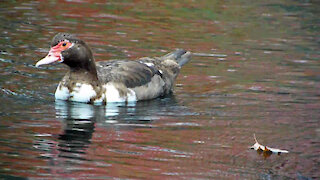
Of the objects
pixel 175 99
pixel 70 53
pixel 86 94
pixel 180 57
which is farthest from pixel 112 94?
pixel 180 57

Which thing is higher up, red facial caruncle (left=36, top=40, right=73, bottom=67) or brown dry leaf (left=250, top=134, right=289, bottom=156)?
red facial caruncle (left=36, top=40, right=73, bottom=67)

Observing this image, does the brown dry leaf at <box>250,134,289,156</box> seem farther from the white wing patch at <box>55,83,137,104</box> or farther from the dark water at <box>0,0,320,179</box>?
the white wing patch at <box>55,83,137,104</box>

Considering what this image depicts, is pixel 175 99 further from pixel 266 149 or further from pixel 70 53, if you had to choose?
pixel 266 149

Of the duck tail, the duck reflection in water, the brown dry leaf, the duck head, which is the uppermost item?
the duck head

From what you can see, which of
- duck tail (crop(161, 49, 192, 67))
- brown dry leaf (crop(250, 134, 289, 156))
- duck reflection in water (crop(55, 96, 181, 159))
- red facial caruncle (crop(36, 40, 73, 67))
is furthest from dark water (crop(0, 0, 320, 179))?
red facial caruncle (crop(36, 40, 73, 67))

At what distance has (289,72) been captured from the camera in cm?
1399

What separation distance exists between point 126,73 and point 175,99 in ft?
2.64

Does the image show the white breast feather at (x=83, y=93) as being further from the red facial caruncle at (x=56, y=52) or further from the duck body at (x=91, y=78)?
the red facial caruncle at (x=56, y=52)

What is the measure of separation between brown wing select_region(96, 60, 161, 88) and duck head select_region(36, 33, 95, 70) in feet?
0.94

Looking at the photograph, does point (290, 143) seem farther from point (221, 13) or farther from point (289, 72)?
point (221, 13)

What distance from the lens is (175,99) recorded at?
1224 centimetres

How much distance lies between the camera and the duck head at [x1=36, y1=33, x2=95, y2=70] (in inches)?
459

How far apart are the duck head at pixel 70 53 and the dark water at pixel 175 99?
0.61 m

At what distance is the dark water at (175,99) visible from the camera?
8609 mm
